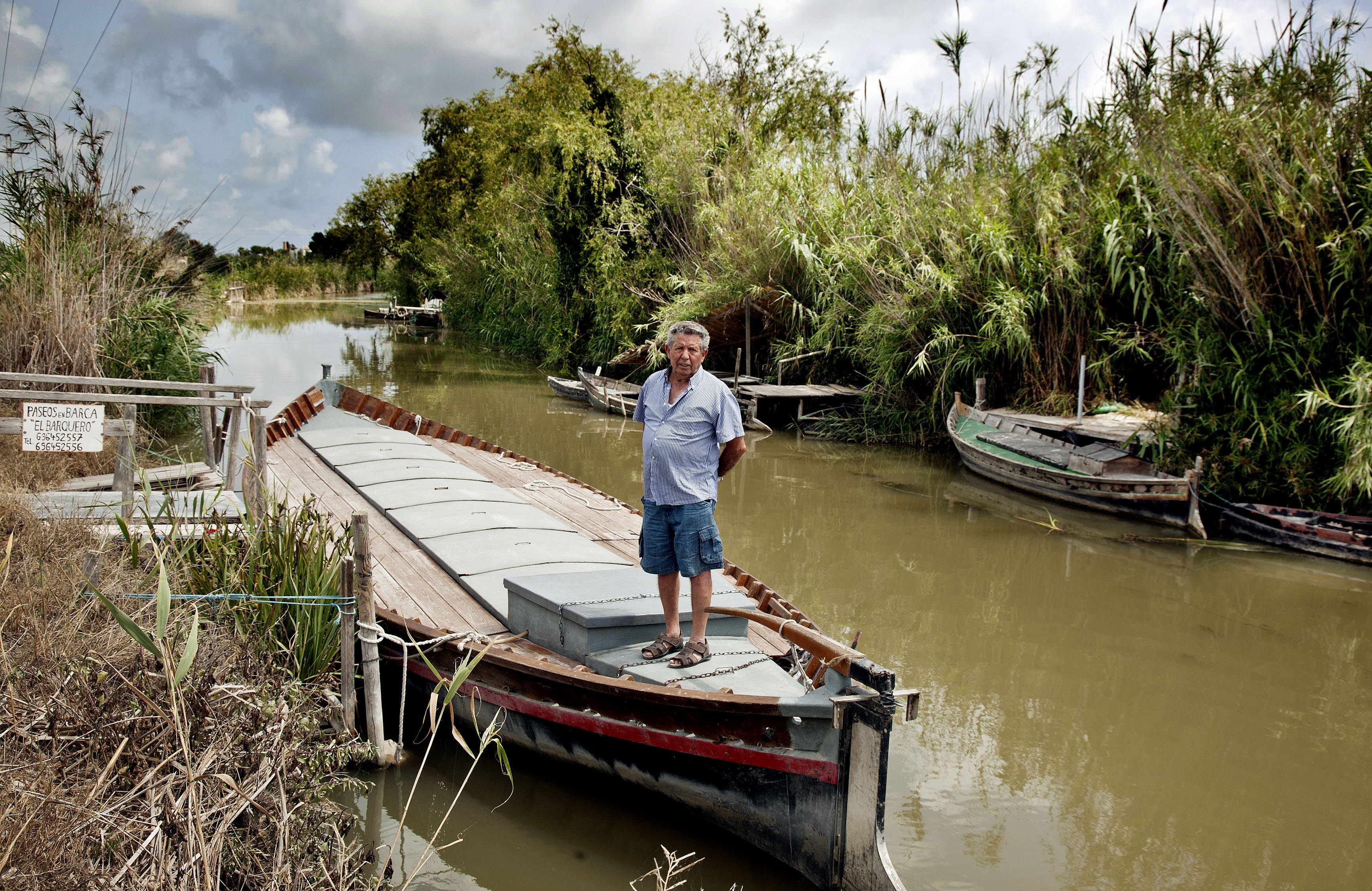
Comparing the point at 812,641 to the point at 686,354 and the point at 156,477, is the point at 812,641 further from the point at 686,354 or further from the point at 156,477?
the point at 156,477

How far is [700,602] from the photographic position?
4246mm

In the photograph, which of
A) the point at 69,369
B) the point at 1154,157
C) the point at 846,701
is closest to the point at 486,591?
the point at 846,701

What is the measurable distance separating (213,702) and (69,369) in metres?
7.16

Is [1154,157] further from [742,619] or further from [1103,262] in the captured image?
[742,619]

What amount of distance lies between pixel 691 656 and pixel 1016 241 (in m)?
11.6

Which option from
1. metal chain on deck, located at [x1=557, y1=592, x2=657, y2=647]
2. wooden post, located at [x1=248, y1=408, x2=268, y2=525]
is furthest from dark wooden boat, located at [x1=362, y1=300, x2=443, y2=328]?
metal chain on deck, located at [x1=557, y1=592, x2=657, y2=647]

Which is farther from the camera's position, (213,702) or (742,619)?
(742,619)

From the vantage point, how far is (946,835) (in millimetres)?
4355

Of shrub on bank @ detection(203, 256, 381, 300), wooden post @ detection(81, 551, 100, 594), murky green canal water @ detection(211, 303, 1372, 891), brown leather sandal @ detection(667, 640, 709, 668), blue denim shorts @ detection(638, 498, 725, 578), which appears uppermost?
shrub on bank @ detection(203, 256, 381, 300)

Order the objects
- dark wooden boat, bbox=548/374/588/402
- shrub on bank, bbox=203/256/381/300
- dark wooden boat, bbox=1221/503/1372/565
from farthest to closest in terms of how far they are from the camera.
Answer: shrub on bank, bbox=203/256/381/300, dark wooden boat, bbox=548/374/588/402, dark wooden boat, bbox=1221/503/1372/565

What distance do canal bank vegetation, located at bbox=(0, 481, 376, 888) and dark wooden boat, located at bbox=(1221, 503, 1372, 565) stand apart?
29.1ft

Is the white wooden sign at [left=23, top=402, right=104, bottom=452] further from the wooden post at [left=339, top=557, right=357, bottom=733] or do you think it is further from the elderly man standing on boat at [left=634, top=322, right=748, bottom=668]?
the elderly man standing on boat at [left=634, top=322, right=748, bottom=668]

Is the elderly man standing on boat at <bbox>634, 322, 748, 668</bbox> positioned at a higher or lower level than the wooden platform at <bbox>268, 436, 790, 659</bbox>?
higher

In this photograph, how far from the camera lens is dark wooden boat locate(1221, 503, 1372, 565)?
8680 millimetres
